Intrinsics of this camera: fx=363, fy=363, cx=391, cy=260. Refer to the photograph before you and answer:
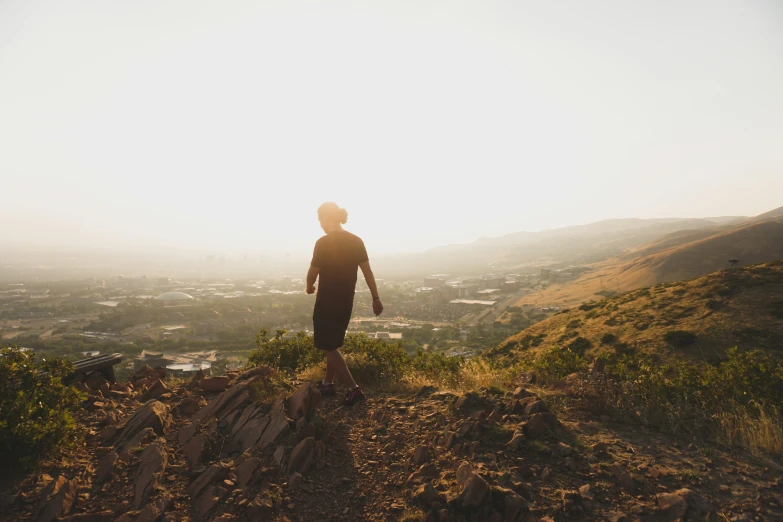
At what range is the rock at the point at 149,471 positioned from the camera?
3389 mm

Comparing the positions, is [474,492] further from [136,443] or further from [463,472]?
[136,443]

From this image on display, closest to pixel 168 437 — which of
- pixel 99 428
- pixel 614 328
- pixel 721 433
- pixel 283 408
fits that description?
pixel 99 428

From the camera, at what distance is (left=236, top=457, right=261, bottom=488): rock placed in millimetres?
3525

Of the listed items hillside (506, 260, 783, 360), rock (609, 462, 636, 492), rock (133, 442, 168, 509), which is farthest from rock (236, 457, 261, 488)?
hillside (506, 260, 783, 360)

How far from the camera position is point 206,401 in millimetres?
5512

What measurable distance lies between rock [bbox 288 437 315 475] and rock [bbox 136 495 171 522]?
1.08 m

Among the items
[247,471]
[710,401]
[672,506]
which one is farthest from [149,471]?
[710,401]

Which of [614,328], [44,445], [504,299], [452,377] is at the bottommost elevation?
[504,299]

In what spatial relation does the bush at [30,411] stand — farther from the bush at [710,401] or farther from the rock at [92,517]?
the bush at [710,401]

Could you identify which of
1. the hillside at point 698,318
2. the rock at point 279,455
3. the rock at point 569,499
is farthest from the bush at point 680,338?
the rock at point 279,455

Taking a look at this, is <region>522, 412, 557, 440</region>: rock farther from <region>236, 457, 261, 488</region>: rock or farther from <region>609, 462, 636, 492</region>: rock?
<region>236, 457, 261, 488</region>: rock

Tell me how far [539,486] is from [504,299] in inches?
2967

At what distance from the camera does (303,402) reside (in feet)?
15.7

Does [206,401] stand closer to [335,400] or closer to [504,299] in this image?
[335,400]
